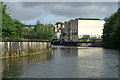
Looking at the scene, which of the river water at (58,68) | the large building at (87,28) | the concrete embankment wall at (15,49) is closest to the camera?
the river water at (58,68)

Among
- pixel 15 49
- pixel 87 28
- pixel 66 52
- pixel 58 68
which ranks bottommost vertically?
pixel 66 52

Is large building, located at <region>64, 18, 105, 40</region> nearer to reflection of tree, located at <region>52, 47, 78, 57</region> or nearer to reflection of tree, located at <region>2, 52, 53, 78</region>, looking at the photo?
reflection of tree, located at <region>52, 47, 78, 57</region>

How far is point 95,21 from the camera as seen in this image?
197 metres

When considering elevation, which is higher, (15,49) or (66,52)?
(15,49)

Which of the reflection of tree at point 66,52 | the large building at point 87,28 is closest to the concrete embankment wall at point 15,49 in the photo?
the reflection of tree at point 66,52

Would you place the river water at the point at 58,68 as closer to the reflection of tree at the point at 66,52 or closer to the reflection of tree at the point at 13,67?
the reflection of tree at the point at 13,67

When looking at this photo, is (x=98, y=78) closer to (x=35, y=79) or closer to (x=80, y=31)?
(x=35, y=79)

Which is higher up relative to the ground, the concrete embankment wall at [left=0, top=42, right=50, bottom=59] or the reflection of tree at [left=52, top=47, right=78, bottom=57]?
the concrete embankment wall at [left=0, top=42, right=50, bottom=59]

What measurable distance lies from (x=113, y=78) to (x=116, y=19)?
8009 cm

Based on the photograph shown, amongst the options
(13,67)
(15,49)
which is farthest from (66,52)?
(13,67)

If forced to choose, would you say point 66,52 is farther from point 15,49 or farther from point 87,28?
point 87,28

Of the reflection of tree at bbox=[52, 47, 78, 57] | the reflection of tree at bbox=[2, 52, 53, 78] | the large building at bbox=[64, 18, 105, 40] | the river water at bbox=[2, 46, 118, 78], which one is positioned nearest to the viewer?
the river water at bbox=[2, 46, 118, 78]

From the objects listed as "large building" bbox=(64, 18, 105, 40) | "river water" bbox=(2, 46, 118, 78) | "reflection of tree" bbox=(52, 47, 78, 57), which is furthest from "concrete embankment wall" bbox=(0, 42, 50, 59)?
"large building" bbox=(64, 18, 105, 40)

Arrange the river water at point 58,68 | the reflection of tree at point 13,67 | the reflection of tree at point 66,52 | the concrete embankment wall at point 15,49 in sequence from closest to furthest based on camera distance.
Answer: the river water at point 58,68
the reflection of tree at point 13,67
the concrete embankment wall at point 15,49
the reflection of tree at point 66,52
